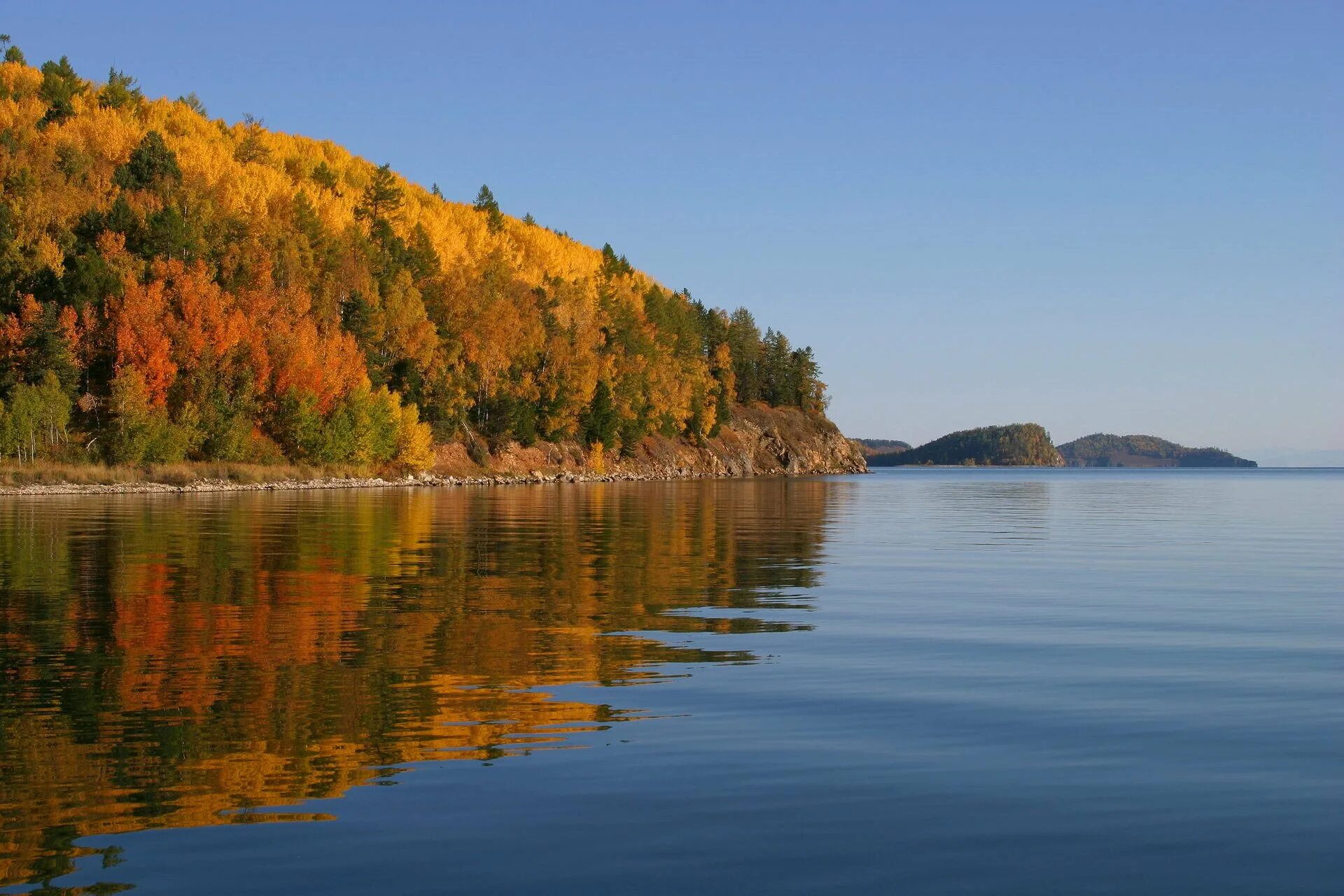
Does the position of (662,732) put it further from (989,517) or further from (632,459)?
(632,459)

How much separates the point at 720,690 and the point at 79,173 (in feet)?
319

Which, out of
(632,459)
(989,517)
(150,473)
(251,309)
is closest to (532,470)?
(632,459)

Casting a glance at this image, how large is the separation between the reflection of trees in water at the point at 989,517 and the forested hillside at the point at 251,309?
5015cm

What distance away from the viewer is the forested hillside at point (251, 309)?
272ft

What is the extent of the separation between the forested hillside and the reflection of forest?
52.0 metres

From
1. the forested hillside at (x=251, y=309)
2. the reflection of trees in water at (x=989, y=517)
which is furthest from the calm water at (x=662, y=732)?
the forested hillside at (x=251, y=309)

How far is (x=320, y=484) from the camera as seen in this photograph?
299 ft

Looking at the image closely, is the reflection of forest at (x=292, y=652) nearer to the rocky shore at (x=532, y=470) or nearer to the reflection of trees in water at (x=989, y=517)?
the reflection of trees in water at (x=989, y=517)

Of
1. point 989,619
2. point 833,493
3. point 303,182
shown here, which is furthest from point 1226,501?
point 303,182

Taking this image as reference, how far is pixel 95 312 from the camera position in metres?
86.6

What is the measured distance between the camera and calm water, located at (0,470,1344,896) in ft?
23.6

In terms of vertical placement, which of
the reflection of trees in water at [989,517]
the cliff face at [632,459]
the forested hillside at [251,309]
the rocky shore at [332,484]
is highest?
the forested hillside at [251,309]

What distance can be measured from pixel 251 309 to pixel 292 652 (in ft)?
279

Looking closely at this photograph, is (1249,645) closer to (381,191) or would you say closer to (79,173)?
(79,173)
